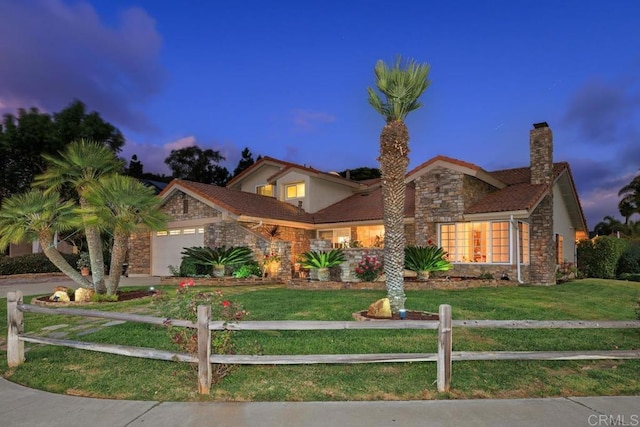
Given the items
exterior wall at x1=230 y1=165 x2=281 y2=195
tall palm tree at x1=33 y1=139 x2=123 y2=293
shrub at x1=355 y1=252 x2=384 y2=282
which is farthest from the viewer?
exterior wall at x1=230 y1=165 x2=281 y2=195

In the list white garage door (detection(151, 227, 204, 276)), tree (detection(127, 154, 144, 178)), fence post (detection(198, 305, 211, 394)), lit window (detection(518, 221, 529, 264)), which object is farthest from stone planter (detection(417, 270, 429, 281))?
tree (detection(127, 154, 144, 178))

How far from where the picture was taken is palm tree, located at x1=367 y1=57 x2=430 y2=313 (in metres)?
8.88

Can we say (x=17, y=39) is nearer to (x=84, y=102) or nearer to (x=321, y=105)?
(x=84, y=102)

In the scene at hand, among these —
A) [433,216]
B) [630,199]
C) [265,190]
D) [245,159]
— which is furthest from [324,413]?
[630,199]

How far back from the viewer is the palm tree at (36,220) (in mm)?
12016

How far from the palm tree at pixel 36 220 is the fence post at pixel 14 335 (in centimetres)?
629

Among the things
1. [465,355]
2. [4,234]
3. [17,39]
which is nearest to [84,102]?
[17,39]

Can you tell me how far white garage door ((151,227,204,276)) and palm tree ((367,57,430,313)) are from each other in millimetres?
13921

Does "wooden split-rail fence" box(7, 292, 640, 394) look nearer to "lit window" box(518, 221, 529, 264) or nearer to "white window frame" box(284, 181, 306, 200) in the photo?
"lit window" box(518, 221, 529, 264)

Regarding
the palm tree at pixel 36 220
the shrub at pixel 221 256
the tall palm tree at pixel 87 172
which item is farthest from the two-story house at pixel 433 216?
the palm tree at pixel 36 220

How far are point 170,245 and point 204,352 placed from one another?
18.5 meters

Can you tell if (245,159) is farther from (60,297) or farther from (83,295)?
(60,297)

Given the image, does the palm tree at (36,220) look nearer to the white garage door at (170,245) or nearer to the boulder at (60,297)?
the boulder at (60,297)

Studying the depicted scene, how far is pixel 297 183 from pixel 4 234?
15.1 metres
